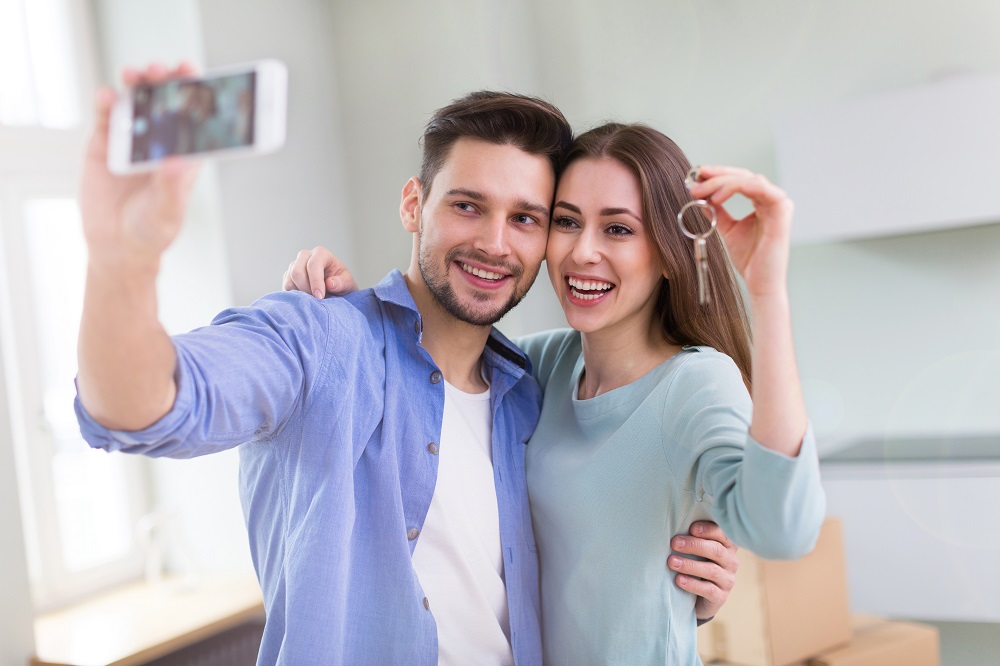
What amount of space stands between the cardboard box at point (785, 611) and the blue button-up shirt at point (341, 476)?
48.6 inches

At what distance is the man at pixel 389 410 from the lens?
0.87m

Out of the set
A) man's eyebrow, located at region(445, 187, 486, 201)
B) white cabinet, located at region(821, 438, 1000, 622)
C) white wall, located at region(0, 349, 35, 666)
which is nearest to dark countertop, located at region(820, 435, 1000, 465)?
white cabinet, located at region(821, 438, 1000, 622)

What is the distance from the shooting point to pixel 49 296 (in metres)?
2.82

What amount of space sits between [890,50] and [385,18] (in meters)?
1.79

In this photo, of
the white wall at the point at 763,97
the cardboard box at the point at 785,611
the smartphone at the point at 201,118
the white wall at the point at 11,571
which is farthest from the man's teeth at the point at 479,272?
the white wall at the point at 763,97

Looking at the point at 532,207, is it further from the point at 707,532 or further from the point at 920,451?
the point at 920,451

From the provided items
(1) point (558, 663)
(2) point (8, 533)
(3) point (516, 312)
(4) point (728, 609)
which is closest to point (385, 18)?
(3) point (516, 312)

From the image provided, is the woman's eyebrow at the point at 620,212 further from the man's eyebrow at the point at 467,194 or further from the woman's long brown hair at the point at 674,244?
the man's eyebrow at the point at 467,194

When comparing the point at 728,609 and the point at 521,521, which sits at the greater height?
the point at 521,521

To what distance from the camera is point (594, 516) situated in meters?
1.33

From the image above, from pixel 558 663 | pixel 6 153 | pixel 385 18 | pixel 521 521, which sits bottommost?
pixel 558 663

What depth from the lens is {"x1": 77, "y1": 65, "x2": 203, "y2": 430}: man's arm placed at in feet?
2.37

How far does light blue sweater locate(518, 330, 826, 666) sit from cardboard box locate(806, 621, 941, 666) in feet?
4.51

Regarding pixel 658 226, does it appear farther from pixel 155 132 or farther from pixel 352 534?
pixel 155 132
